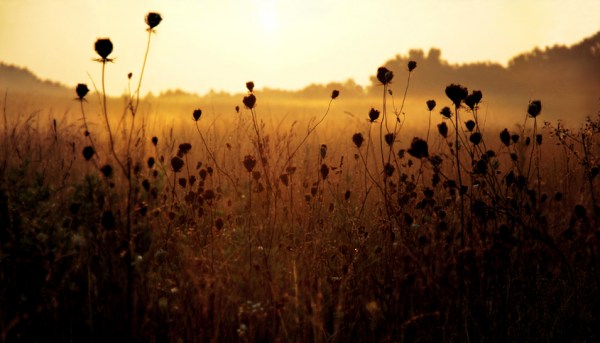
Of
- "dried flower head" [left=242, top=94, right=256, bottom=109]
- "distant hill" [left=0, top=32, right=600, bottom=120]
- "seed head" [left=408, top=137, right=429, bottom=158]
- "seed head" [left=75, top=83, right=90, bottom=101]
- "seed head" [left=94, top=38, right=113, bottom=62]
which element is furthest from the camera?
"distant hill" [left=0, top=32, right=600, bottom=120]

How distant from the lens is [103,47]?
2068 mm

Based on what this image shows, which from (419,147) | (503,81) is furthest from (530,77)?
(419,147)

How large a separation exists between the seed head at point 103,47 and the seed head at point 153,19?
0.70 ft

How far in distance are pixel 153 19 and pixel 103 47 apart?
0.27 metres

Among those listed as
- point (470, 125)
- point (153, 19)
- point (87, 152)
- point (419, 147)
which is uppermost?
point (153, 19)

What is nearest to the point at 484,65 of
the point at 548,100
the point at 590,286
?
the point at 548,100

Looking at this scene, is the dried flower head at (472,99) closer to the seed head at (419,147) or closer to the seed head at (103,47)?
the seed head at (419,147)

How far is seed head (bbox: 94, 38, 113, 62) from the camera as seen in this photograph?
80.9 inches

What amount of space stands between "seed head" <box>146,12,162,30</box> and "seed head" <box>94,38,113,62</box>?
21 centimetres

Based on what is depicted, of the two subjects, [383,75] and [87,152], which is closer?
[87,152]

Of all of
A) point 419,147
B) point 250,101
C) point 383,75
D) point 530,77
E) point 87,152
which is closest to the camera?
point 419,147

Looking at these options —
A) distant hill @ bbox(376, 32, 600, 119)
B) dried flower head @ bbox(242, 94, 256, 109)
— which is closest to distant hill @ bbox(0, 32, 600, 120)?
distant hill @ bbox(376, 32, 600, 119)

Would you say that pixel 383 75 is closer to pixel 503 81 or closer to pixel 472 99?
pixel 472 99

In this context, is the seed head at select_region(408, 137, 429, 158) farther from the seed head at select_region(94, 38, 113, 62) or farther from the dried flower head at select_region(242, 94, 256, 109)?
the seed head at select_region(94, 38, 113, 62)
